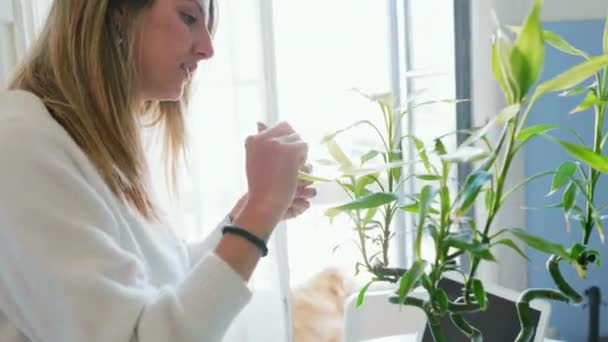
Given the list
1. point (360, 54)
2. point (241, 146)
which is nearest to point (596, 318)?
point (241, 146)

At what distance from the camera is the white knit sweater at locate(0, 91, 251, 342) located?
0.62 m

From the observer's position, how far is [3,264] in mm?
652

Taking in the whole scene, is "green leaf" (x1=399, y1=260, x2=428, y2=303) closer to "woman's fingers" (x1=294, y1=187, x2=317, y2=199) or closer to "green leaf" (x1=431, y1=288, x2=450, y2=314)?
"green leaf" (x1=431, y1=288, x2=450, y2=314)

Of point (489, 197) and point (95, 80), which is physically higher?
point (95, 80)

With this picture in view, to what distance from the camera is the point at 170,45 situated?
80 cm

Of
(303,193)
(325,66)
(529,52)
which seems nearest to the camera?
(529,52)

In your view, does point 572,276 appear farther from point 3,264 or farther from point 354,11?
point 354,11

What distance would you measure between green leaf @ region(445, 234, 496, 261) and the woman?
0.77 ft

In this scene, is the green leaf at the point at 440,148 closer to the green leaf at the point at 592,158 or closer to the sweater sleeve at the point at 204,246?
the green leaf at the point at 592,158

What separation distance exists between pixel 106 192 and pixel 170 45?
0.73 ft

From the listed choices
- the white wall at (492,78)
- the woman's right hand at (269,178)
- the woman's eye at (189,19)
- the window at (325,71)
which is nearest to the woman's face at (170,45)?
the woman's eye at (189,19)

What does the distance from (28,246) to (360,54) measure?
2.04 m

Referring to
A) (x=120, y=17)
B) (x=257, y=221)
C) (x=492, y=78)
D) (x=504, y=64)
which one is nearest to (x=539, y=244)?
(x=504, y=64)

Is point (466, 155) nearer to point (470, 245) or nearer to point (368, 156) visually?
point (470, 245)
